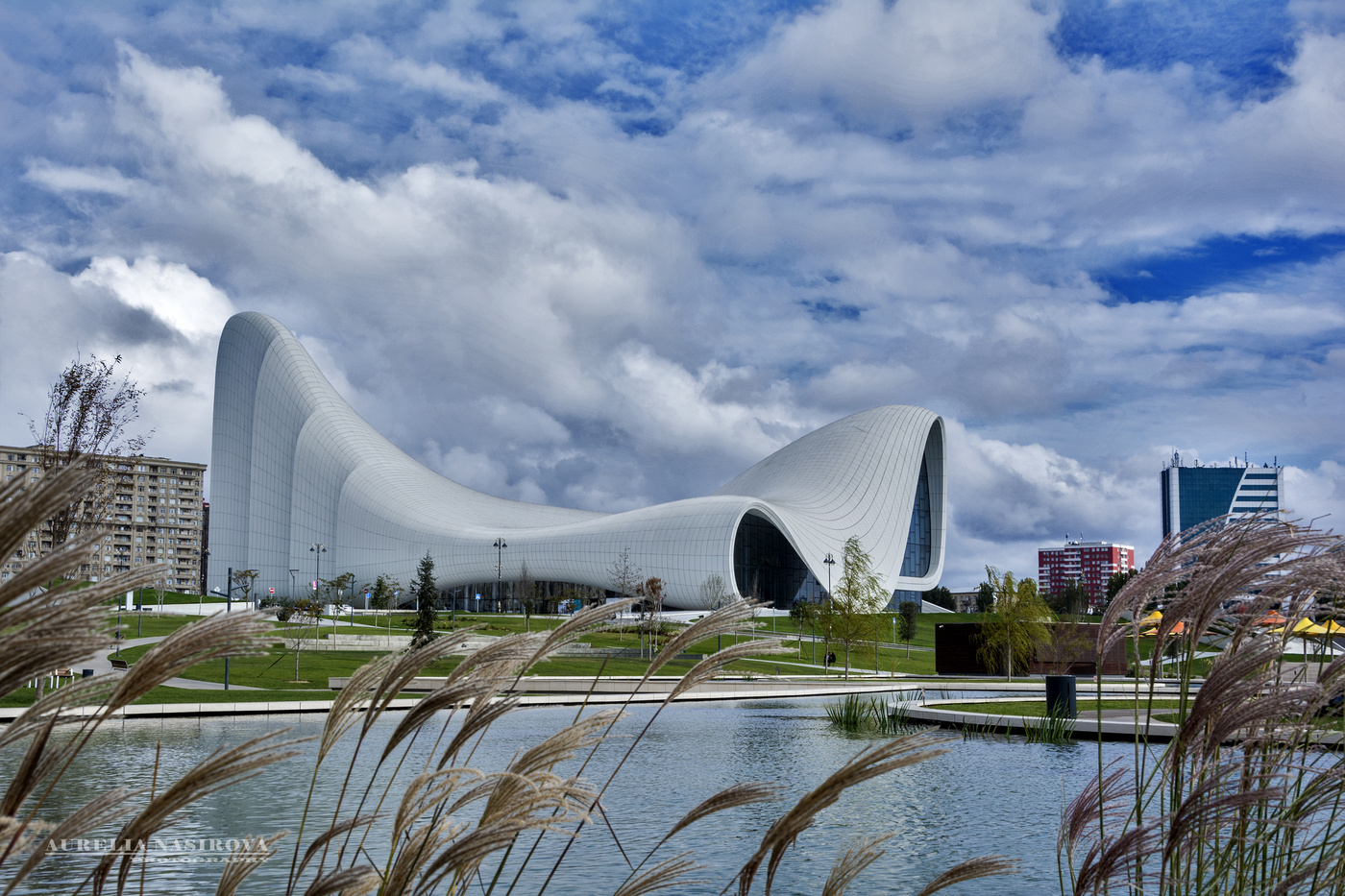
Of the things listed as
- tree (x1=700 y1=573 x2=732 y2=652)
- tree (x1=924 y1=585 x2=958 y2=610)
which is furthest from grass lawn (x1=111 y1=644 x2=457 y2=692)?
tree (x1=924 y1=585 x2=958 y2=610)

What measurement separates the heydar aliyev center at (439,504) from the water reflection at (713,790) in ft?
185

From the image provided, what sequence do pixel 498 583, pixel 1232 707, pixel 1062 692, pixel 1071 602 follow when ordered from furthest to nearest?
pixel 1071 602
pixel 498 583
pixel 1062 692
pixel 1232 707

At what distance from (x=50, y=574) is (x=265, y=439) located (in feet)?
291

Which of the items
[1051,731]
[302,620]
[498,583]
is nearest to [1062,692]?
[1051,731]

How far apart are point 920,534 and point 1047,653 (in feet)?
183

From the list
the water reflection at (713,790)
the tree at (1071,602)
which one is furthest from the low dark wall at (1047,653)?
the tree at (1071,602)

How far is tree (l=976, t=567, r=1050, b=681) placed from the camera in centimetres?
3506

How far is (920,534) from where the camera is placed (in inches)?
3652

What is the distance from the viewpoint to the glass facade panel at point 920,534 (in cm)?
9156

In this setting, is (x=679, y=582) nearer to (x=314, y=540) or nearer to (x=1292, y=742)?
(x=314, y=540)

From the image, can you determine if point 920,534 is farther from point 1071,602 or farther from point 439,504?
point 439,504

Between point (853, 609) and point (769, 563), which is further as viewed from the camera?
point (769, 563)

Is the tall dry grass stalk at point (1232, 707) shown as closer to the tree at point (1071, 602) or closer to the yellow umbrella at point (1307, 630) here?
the yellow umbrella at point (1307, 630)

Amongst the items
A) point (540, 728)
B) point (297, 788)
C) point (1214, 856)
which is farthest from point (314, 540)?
point (1214, 856)
